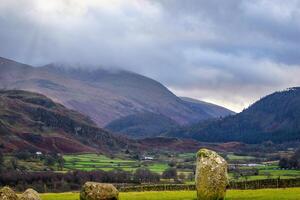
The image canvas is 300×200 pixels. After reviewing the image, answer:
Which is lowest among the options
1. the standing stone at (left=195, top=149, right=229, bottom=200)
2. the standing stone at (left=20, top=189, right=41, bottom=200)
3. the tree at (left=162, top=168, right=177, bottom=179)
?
the standing stone at (left=20, top=189, right=41, bottom=200)

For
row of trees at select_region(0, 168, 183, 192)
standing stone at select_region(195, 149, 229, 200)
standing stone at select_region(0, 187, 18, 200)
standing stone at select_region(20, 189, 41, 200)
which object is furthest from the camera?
row of trees at select_region(0, 168, 183, 192)

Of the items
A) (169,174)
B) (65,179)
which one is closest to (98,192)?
(65,179)

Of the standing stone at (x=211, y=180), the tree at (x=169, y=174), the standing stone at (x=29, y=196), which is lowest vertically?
the standing stone at (x=29, y=196)

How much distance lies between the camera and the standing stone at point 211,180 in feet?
204

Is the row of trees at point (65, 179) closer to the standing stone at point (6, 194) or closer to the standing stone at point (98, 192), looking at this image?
the standing stone at point (98, 192)

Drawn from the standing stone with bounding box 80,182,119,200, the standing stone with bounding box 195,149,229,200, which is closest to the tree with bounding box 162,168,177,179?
the standing stone with bounding box 80,182,119,200

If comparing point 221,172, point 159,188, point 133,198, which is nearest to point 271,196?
point 221,172

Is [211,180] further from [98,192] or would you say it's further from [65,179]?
[65,179]

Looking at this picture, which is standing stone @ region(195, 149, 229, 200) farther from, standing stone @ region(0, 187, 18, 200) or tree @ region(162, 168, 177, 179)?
tree @ region(162, 168, 177, 179)

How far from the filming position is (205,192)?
204 ft

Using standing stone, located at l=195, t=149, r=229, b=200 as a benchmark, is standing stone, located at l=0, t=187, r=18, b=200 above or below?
below

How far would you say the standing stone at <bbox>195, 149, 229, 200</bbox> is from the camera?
62.2 meters

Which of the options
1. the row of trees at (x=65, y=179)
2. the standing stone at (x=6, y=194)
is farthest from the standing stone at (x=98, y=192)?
the row of trees at (x=65, y=179)

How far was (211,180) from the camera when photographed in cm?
6238
